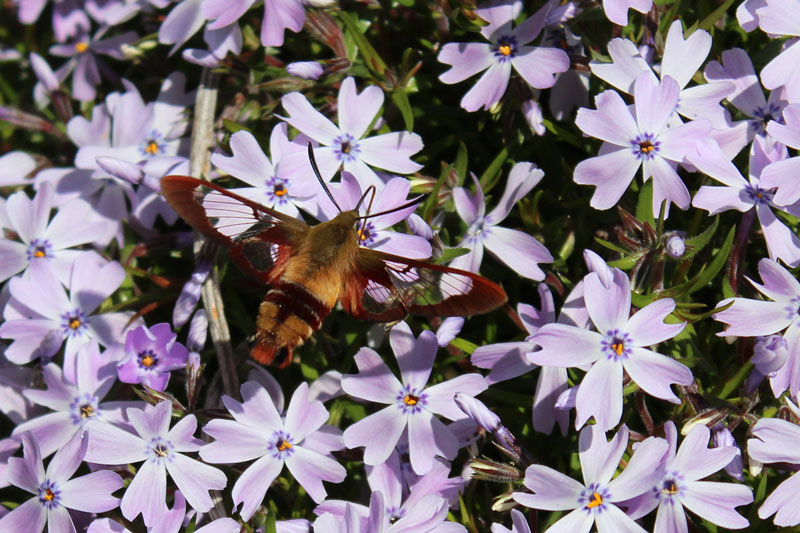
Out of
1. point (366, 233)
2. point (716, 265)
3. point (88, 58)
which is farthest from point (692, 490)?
point (88, 58)

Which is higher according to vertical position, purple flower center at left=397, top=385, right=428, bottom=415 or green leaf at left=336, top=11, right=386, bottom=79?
green leaf at left=336, top=11, right=386, bottom=79

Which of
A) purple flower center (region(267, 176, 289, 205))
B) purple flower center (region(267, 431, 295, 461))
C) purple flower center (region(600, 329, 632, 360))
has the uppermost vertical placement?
purple flower center (region(600, 329, 632, 360))

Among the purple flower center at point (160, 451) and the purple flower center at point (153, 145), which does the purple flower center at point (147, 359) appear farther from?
the purple flower center at point (153, 145)

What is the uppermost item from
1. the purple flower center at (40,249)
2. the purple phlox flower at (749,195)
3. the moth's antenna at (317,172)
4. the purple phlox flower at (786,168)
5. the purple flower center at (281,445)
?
the purple phlox flower at (786,168)

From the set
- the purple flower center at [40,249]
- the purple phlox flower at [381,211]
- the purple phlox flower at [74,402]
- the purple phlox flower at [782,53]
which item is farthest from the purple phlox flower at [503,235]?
the purple flower center at [40,249]

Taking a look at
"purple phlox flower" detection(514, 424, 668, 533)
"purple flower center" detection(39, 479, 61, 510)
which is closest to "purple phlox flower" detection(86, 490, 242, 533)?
"purple flower center" detection(39, 479, 61, 510)

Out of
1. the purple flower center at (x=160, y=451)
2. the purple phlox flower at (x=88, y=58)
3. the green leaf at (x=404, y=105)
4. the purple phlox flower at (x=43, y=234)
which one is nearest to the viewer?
the purple flower center at (x=160, y=451)

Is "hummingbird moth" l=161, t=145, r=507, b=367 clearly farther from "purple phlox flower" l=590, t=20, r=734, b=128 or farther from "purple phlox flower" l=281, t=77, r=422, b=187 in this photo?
"purple phlox flower" l=590, t=20, r=734, b=128
